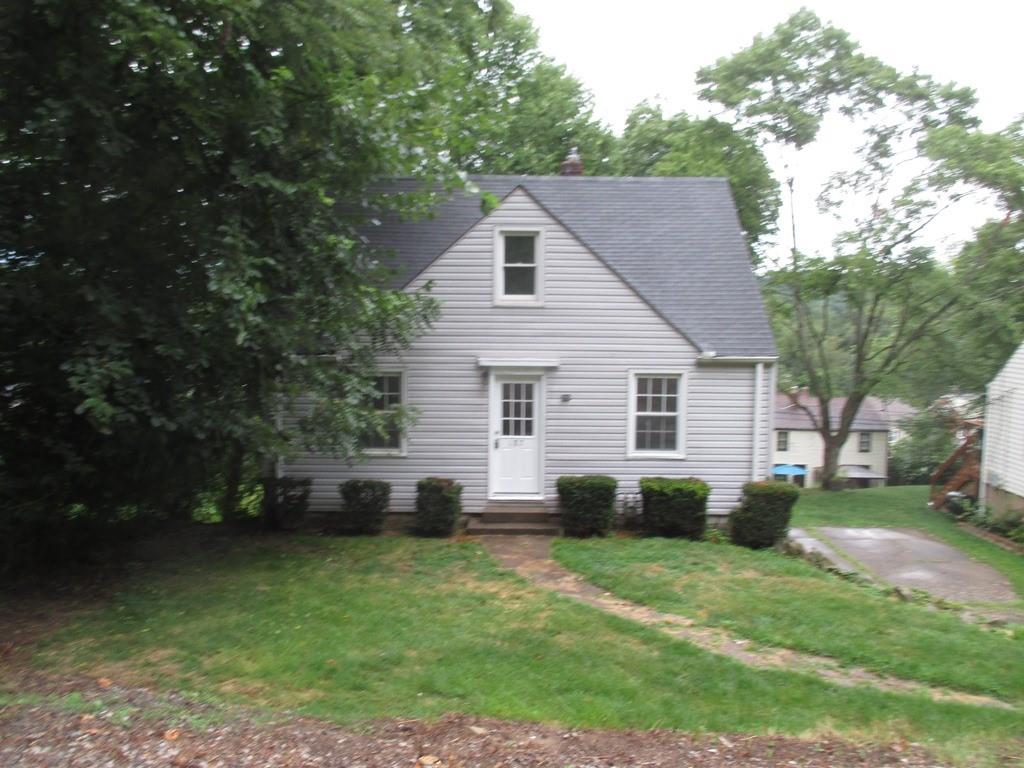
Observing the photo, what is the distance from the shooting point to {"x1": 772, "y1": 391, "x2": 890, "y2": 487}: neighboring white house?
45841mm

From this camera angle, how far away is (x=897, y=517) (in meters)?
18.3

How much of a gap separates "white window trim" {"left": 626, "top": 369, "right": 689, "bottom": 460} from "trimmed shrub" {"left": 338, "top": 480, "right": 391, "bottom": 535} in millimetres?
4060

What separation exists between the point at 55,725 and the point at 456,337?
8.52 metres

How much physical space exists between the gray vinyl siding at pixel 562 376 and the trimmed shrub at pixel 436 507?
84 centimetres

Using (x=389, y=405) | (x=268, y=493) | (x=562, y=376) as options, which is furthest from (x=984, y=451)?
(x=268, y=493)

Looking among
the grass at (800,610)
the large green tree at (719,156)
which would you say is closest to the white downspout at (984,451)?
the large green tree at (719,156)

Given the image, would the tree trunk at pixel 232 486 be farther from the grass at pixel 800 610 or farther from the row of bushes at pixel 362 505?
the grass at pixel 800 610

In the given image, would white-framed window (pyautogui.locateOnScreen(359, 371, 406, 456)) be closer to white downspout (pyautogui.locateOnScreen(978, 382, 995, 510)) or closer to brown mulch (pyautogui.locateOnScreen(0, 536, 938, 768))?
brown mulch (pyautogui.locateOnScreen(0, 536, 938, 768))

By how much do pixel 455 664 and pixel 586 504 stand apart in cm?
560

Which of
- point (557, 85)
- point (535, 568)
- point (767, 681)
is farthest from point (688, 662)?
point (557, 85)

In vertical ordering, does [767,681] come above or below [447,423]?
below

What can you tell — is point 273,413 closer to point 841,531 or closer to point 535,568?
point 535,568

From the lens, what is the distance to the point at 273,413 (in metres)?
8.69

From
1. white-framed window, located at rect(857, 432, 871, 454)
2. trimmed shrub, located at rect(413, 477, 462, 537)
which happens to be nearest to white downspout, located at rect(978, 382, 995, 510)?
trimmed shrub, located at rect(413, 477, 462, 537)
